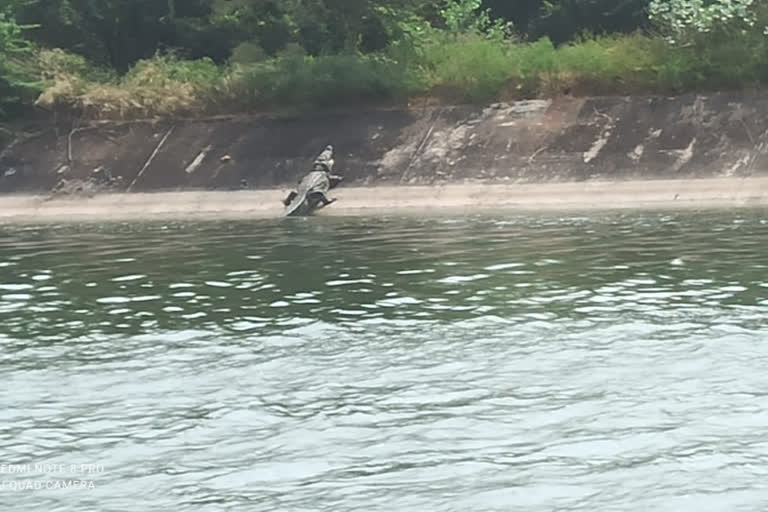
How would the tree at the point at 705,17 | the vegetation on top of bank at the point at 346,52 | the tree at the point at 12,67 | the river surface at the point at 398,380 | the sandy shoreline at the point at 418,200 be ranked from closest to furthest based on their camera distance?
the river surface at the point at 398,380, the sandy shoreline at the point at 418,200, the tree at the point at 705,17, the vegetation on top of bank at the point at 346,52, the tree at the point at 12,67

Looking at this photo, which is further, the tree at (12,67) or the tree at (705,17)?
the tree at (12,67)

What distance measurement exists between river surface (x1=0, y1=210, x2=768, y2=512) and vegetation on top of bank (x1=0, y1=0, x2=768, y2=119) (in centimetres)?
1080

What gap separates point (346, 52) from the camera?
111 feet

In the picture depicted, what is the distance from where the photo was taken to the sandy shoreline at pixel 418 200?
85.6 feet

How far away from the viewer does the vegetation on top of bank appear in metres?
30.3

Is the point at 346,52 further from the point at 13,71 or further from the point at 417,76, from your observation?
the point at 13,71

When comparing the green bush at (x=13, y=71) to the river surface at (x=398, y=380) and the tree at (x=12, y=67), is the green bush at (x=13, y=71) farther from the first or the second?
the river surface at (x=398, y=380)

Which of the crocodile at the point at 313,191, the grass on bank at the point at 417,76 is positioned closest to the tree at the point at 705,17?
the grass on bank at the point at 417,76

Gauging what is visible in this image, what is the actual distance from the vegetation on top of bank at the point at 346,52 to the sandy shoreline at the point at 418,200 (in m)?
3.84

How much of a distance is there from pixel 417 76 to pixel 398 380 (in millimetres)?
21372

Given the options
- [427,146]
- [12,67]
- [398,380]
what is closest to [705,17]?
[427,146]

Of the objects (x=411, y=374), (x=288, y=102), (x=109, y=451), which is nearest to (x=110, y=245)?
(x=288, y=102)

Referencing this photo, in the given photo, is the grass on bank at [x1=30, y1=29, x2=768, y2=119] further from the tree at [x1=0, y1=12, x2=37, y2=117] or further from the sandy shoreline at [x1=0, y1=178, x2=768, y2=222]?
the sandy shoreline at [x1=0, y1=178, x2=768, y2=222]

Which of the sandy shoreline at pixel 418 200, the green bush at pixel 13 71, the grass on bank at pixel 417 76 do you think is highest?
the green bush at pixel 13 71
